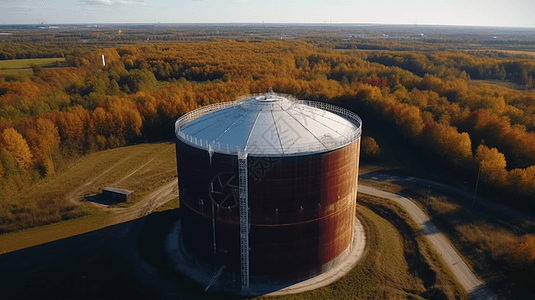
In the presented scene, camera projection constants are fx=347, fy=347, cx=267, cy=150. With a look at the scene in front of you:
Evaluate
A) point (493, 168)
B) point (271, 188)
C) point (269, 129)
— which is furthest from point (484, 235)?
point (269, 129)

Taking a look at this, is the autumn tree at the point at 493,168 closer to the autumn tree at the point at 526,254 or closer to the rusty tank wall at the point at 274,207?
the autumn tree at the point at 526,254

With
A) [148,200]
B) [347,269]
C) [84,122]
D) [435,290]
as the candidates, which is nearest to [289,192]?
[347,269]

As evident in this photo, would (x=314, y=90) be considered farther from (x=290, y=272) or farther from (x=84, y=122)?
(x=290, y=272)

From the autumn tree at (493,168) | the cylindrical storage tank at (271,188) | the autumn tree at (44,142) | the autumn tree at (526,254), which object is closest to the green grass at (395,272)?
the cylindrical storage tank at (271,188)

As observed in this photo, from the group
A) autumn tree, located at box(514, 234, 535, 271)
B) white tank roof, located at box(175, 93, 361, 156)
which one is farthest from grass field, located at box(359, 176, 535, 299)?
white tank roof, located at box(175, 93, 361, 156)

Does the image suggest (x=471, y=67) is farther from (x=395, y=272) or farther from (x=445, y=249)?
(x=395, y=272)
